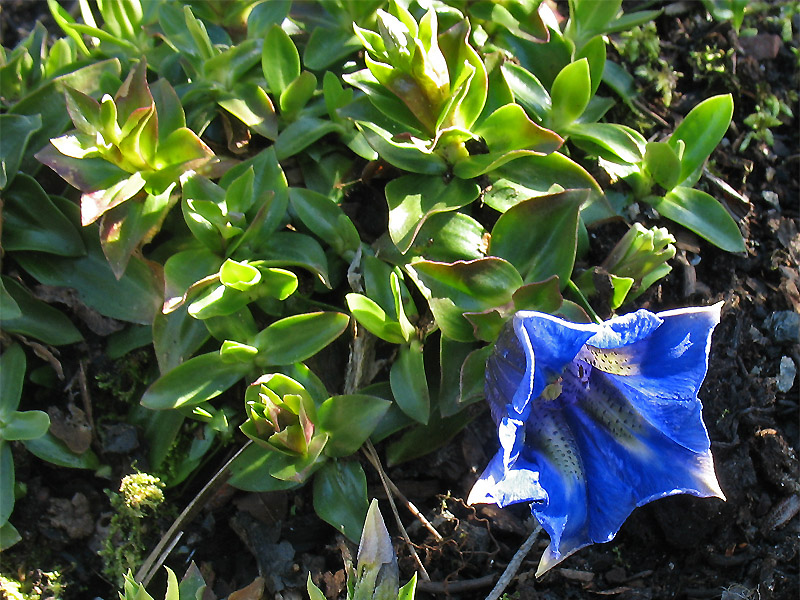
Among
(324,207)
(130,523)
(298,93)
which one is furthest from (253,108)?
(130,523)

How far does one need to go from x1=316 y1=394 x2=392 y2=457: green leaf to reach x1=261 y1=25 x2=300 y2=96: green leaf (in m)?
1.00

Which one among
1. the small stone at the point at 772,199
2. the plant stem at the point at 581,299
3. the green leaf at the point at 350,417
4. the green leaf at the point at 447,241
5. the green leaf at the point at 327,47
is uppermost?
the green leaf at the point at 327,47

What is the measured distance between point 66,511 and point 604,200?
174 centimetres

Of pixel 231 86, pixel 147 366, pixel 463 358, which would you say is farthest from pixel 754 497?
pixel 231 86

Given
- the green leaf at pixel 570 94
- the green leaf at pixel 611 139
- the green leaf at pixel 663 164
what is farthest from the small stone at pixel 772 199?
the green leaf at pixel 570 94

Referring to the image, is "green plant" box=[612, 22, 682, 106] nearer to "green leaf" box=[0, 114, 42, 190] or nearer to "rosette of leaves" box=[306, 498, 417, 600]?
"rosette of leaves" box=[306, 498, 417, 600]

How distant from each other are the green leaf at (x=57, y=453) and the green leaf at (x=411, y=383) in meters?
0.88

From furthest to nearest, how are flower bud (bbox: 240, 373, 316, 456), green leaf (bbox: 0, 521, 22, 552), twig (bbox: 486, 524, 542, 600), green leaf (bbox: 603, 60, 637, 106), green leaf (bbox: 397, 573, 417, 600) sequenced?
green leaf (bbox: 603, 60, 637, 106)
green leaf (bbox: 0, 521, 22, 552)
twig (bbox: 486, 524, 542, 600)
flower bud (bbox: 240, 373, 316, 456)
green leaf (bbox: 397, 573, 417, 600)

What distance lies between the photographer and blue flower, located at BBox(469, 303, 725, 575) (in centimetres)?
156

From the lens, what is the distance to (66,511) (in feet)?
7.02

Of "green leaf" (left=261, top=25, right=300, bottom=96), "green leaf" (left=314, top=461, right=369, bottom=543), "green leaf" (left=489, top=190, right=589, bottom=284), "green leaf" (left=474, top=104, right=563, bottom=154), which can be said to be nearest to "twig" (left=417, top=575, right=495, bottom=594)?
"green leaf" (left=314, top=461, right=369, bottom=543)

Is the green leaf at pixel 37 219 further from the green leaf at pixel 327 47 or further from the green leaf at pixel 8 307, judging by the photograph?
the green leaf at pixel 327 47

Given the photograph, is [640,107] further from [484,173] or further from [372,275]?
[372,275]

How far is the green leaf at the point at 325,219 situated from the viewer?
2.24 m
